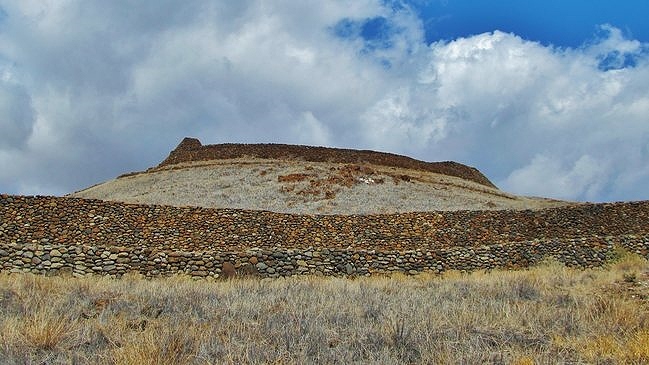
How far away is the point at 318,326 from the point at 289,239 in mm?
15109

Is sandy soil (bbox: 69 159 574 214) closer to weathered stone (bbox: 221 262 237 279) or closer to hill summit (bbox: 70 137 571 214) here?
hill summit (bbox: 70 137 571 214)

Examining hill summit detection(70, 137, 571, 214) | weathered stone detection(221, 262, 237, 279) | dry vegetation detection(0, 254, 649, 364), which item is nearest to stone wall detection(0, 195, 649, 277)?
weathered stone detection(221, 262, 237, 279)

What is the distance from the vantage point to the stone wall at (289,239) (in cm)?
1630

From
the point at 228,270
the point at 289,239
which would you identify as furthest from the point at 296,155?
the point at 228,270

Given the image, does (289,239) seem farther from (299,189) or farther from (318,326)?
(318,326)

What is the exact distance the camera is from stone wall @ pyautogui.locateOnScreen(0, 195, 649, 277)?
642 inches

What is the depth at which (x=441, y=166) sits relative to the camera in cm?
5106

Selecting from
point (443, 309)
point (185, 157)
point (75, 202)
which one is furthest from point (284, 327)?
point (185, 157)

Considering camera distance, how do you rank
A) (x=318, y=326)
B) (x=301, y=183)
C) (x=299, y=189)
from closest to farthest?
(x=318, y=326)
(x=299, y=189)
(x=301, y=183)

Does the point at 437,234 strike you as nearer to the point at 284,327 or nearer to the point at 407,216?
the point at 407,216

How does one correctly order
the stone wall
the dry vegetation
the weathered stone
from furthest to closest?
the stone wall → the weathered stone → the dry vegetation

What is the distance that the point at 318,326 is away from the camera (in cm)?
630

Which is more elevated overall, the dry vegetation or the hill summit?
the hill summit

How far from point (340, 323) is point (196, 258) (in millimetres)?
10643
